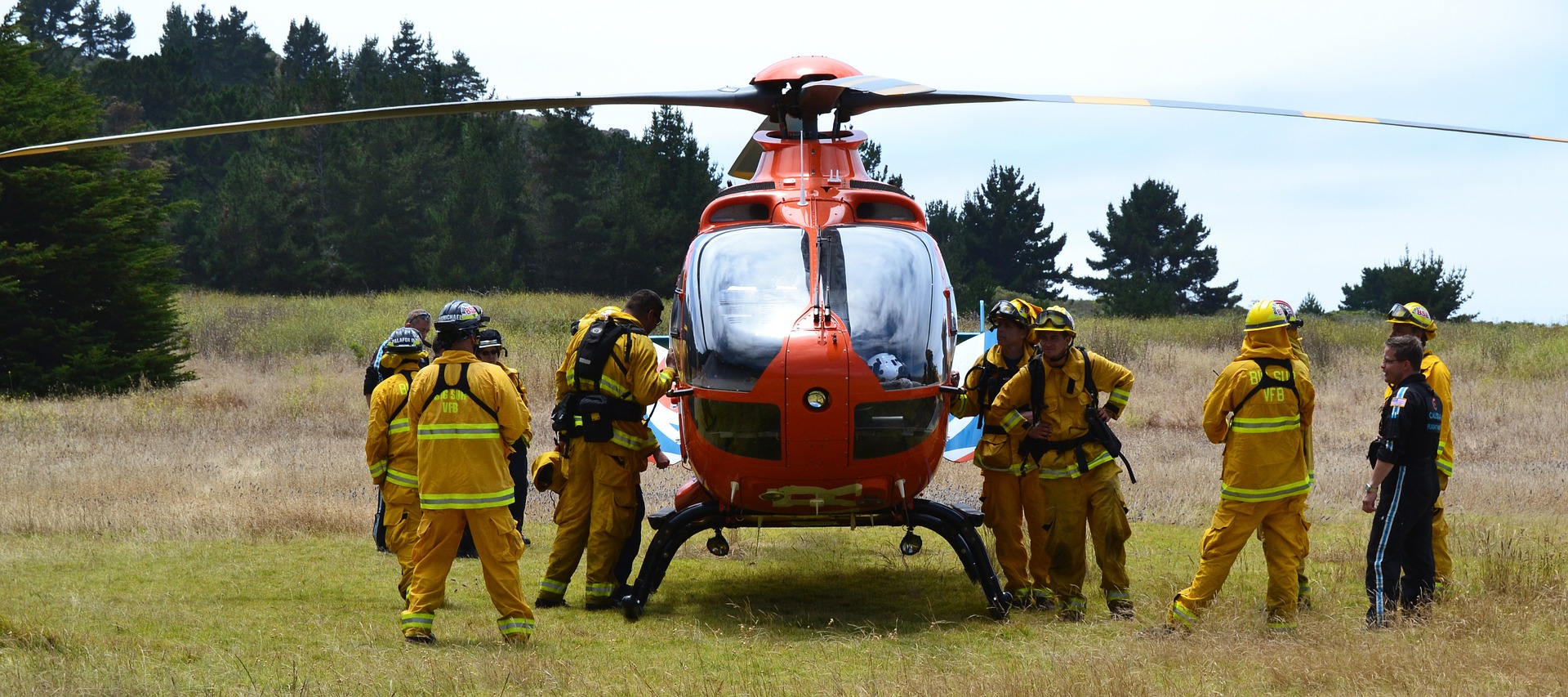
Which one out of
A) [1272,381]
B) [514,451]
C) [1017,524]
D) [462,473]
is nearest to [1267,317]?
[1272,381]

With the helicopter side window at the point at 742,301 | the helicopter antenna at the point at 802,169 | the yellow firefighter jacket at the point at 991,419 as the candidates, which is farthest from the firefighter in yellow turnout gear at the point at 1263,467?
the helicopter antenna at the point at 802,169

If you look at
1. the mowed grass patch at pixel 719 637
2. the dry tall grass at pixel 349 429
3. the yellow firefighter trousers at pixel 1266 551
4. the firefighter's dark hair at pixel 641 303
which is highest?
the firefighter's dark hair at pixel 641 303

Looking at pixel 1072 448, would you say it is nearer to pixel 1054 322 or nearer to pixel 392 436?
pixel 1054 322

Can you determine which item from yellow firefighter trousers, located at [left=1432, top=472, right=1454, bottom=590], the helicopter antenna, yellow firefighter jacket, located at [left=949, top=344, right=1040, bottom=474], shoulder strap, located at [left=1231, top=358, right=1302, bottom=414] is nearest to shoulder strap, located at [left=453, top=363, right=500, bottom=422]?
the helicopter antenna

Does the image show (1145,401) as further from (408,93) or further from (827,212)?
(408,93)

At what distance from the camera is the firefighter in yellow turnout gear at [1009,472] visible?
761cm

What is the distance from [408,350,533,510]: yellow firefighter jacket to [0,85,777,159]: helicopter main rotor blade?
1.36m

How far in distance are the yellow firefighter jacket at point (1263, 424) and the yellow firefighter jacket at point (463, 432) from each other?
3732 millimetres

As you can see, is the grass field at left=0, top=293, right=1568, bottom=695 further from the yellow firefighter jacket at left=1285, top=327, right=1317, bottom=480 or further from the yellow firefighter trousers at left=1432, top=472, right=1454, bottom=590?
the yellow firefighter jacket at left=1285, top=327, right=1317, bottom=480

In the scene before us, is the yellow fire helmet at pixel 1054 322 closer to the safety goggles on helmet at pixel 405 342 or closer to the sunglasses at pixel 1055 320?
the sunglasses at pixel 1055 320

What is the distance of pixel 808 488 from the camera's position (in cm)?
675

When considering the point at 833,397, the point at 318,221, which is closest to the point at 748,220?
the point at 833,397

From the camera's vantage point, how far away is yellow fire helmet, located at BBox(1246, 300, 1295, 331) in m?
6.78

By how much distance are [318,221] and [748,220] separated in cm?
3999
